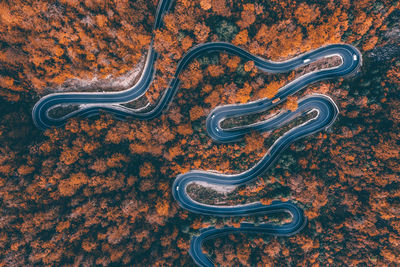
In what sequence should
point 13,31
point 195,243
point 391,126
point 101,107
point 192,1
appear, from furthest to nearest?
1. point 195,243
2. point 101,107
3. point 391,126
4. point 192,1
5. point 13,31

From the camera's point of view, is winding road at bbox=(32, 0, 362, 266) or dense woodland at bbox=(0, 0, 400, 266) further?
winding road at bbox=(32, 0, 362, 266)

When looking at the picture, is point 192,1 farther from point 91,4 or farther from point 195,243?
point 195,243

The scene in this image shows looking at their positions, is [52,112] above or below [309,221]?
above

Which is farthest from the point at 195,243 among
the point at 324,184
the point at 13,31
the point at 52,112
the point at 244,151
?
the point at 13,31

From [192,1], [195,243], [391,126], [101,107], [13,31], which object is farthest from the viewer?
[195,243]

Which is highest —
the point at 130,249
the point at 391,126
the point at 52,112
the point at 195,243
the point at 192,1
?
the point at 192,1
